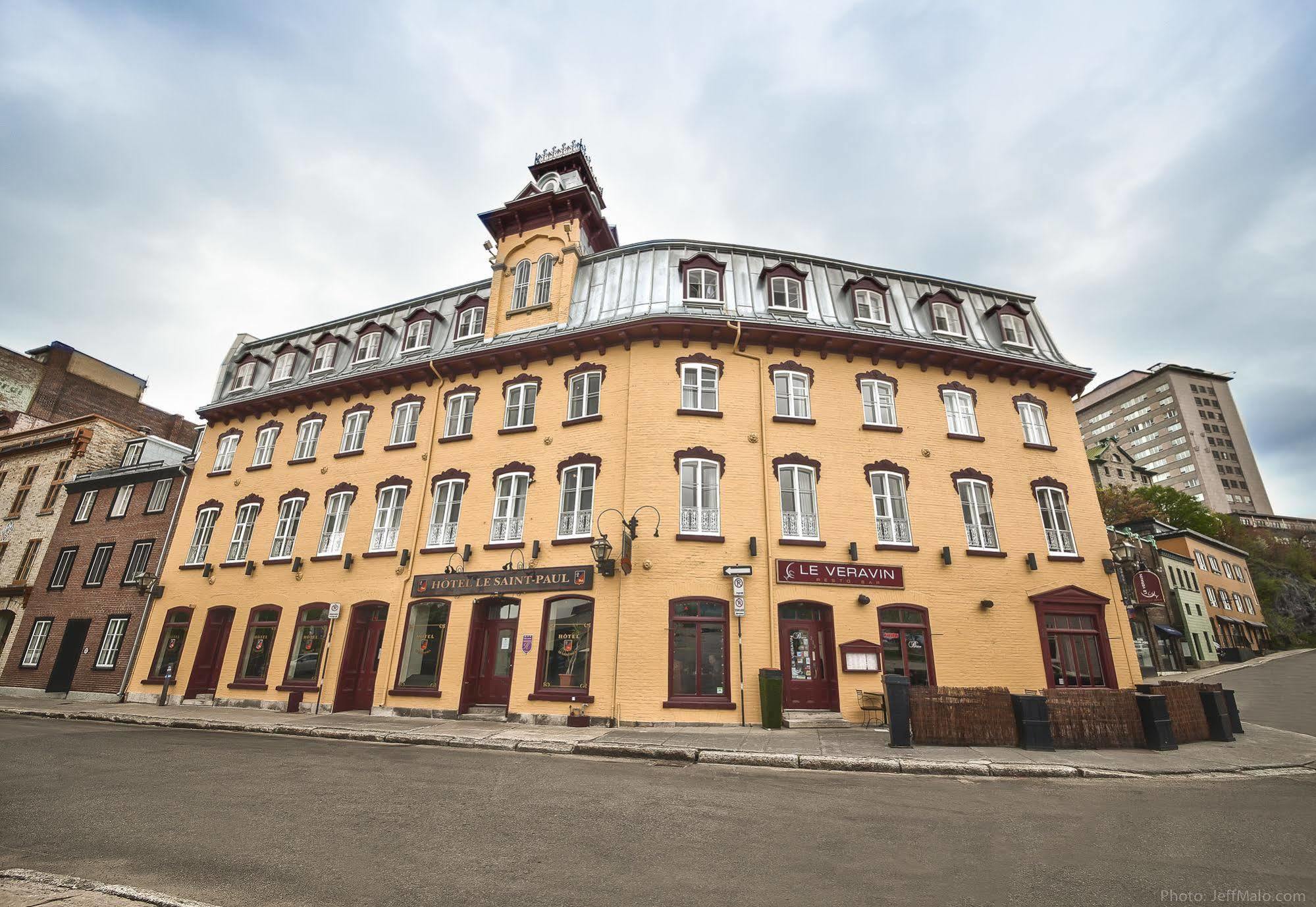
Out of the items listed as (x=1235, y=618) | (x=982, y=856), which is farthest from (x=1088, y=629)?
(x=1235, y=618)

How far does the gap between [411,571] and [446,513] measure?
204cm

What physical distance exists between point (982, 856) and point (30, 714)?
2509 cm

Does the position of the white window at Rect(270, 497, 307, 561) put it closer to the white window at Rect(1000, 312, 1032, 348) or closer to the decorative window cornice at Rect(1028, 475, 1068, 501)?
the decorative window cornice at Rect(1028, 475, 1068, 501)

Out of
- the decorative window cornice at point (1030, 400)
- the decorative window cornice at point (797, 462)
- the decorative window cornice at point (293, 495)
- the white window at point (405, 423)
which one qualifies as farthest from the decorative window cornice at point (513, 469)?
the decorative window cornice at point (1030, 400)

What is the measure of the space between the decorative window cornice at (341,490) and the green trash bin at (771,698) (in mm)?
14857

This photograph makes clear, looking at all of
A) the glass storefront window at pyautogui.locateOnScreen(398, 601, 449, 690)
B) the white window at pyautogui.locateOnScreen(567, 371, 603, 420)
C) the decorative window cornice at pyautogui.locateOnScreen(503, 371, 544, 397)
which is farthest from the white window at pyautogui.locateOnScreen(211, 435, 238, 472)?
the white window at pyautogui.locateOnScreen(567, 371, 603, 420)

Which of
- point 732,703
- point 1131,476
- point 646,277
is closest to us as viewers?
point 732,703

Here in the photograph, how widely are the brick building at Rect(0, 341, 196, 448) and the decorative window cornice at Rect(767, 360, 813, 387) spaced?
36.3 metres

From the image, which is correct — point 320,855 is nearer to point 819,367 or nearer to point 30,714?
A: point 819,367

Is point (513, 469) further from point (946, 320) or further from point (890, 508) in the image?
point (946, 320)

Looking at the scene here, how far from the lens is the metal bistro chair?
1480 cm

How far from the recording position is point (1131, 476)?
7175 centimetres

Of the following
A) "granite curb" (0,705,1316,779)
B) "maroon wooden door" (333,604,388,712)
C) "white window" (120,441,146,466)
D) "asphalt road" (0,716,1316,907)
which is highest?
"white window" (120,441,146,466)

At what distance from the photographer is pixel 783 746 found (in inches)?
460
